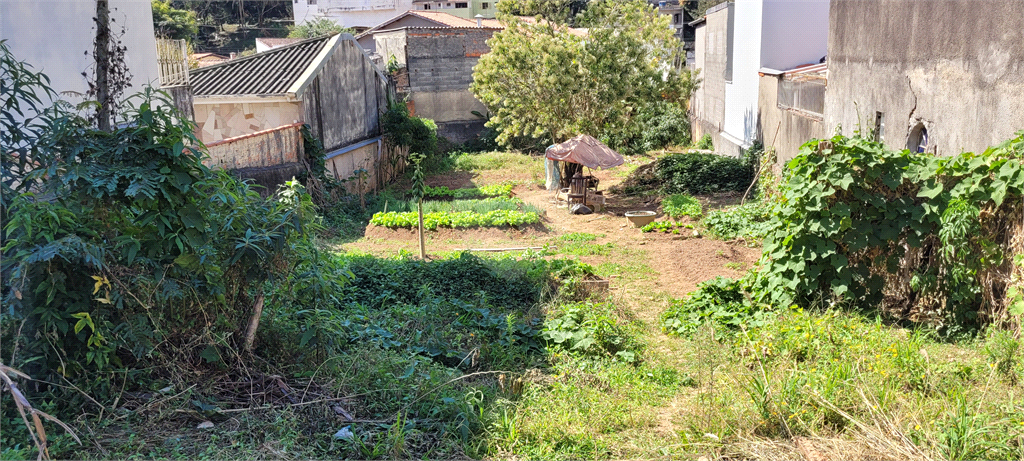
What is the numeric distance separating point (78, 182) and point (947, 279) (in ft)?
24.9

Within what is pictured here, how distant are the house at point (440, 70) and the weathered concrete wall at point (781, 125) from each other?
1179 centimetres

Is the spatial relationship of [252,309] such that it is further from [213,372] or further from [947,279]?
[947,279]

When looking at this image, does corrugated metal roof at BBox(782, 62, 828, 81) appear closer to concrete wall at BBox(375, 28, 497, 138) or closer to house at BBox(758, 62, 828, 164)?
house at BBox(758, 62, 828, 164)

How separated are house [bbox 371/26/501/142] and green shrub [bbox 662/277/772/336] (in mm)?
20249

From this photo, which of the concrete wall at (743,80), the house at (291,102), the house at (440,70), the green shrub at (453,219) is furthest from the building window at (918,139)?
the house at (440,70)

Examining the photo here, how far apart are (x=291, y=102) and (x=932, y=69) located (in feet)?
43.2

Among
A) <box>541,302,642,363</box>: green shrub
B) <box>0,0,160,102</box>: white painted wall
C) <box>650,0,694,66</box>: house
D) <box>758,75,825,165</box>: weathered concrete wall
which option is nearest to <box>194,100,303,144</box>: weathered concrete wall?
<box>0,0,160,102</box>: white painted wall

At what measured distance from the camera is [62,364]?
491 cm

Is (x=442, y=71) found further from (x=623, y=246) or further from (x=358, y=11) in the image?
(x=358, y=11)

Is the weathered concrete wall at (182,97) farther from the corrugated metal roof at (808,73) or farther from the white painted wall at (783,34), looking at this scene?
the white painted wall at (783,34)

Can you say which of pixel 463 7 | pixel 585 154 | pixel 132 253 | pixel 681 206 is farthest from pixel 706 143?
pixel 463 7

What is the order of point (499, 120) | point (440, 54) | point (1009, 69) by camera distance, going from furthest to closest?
1. point (440, 54)
2. point (499, 120)
3. point (1009, 69)

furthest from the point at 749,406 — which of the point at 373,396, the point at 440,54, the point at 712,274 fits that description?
the point at 440,54

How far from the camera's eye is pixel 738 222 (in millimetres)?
14273
